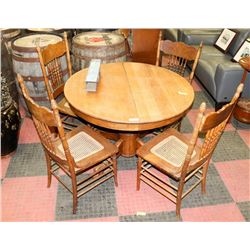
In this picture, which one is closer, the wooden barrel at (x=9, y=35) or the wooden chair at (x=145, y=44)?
the wooden barrel at (x=9, y=35)

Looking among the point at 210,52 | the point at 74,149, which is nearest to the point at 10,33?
the point at 74,149

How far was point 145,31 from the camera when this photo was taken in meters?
3.35

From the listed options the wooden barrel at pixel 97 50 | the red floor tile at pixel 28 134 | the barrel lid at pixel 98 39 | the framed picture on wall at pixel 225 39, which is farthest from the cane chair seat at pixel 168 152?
the framed picture on wall at pixel 225 39

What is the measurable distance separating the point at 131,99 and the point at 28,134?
1.58 metres

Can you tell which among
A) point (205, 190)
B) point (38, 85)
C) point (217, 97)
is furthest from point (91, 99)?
point (217, 97)

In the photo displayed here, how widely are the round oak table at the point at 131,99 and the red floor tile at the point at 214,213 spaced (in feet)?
2.77

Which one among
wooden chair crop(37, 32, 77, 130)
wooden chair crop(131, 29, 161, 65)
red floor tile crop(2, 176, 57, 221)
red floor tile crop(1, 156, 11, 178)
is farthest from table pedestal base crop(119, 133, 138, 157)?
wooden chair crop(131, 29, 161, 65)

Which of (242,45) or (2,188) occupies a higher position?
(242,45)

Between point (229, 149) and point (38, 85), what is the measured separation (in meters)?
2.25

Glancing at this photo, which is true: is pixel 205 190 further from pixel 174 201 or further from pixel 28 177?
pixel 28 177

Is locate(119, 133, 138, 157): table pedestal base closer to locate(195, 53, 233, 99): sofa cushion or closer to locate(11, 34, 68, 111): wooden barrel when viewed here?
locate(11, 34, 68, 111): wooden barrel

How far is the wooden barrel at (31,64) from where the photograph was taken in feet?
8.99

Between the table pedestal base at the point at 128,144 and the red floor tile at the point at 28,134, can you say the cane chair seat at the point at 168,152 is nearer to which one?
the table pedestal base at the point at 128,144

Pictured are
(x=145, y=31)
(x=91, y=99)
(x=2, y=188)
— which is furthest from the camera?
(x=145, y=31)
